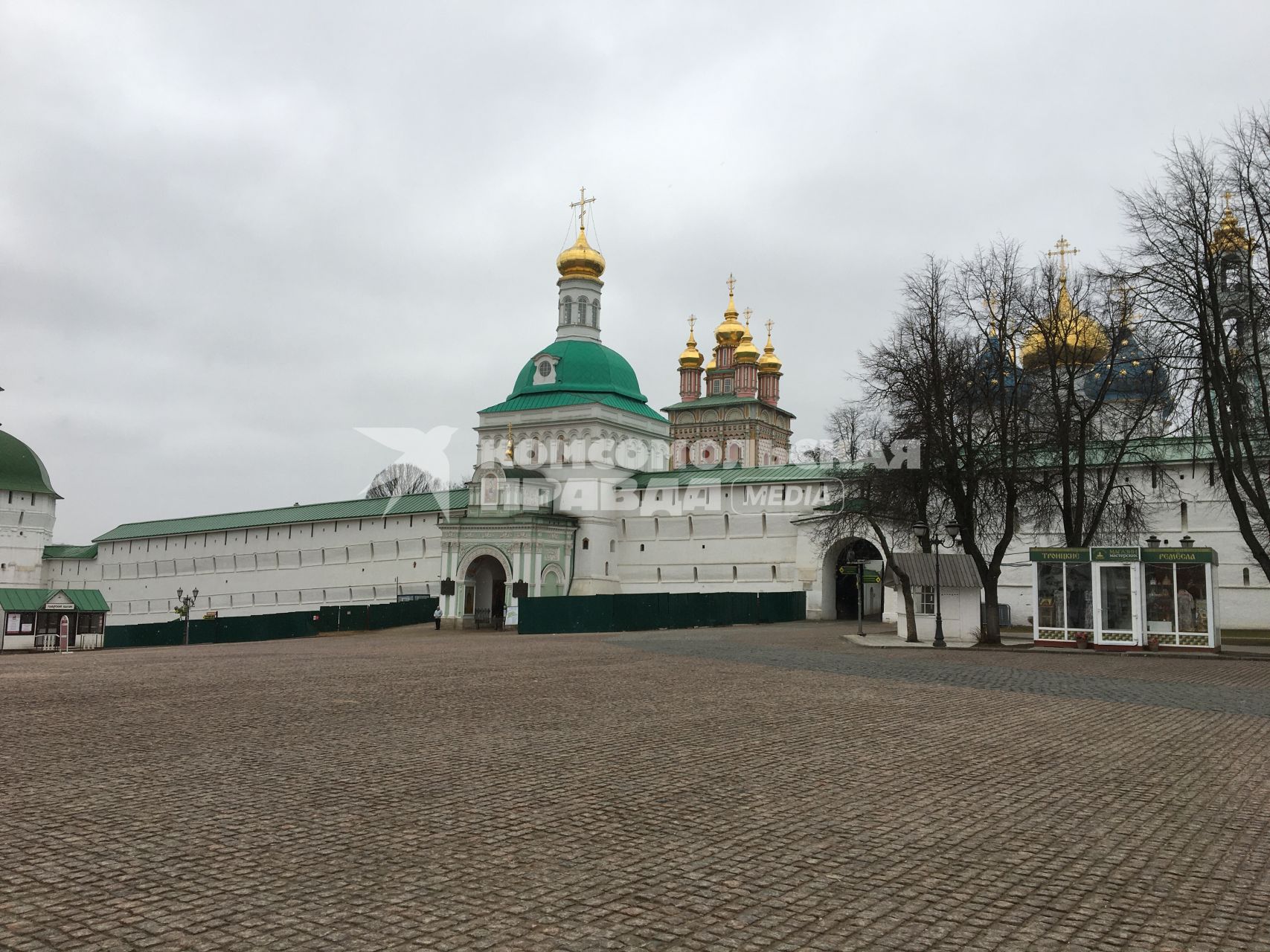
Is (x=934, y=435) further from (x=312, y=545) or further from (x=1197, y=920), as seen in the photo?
(x=312, y=545)

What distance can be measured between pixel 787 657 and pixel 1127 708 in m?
7.85

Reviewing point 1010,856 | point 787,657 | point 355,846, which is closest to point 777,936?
point 1010,856

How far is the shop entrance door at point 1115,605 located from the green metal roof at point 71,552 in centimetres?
6054

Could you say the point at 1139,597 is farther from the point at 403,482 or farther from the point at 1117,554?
the point at 403,482

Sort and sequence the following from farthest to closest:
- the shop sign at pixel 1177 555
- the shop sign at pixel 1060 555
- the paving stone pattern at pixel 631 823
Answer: the shop sign at pixel 1060 555, the shop sign at pixel 1177 555, the paving stone pattern at pixel 631 823

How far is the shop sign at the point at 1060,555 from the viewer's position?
75.6 ft

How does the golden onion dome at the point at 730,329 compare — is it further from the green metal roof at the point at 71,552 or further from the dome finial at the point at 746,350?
the green metal roof at the point at 71,552

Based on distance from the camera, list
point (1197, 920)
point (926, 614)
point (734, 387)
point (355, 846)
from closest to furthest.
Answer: point (1197, 920)
point (355, 846)
point (926, 614)
point (734, 387)

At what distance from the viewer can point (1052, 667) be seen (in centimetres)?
1803

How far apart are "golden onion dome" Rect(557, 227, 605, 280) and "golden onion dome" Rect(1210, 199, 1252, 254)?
124 feet

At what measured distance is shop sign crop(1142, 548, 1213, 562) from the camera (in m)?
21.8

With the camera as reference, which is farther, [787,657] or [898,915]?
[787,657]

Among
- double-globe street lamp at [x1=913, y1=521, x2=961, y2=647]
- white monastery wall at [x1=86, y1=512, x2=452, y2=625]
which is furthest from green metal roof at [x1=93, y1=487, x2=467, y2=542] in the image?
double-globe street lamp at [x1=913, y1=521, x2=961, y2=647]

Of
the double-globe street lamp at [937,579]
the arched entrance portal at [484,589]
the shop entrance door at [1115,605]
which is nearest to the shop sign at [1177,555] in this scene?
the shop entrance door at [1115,605]
